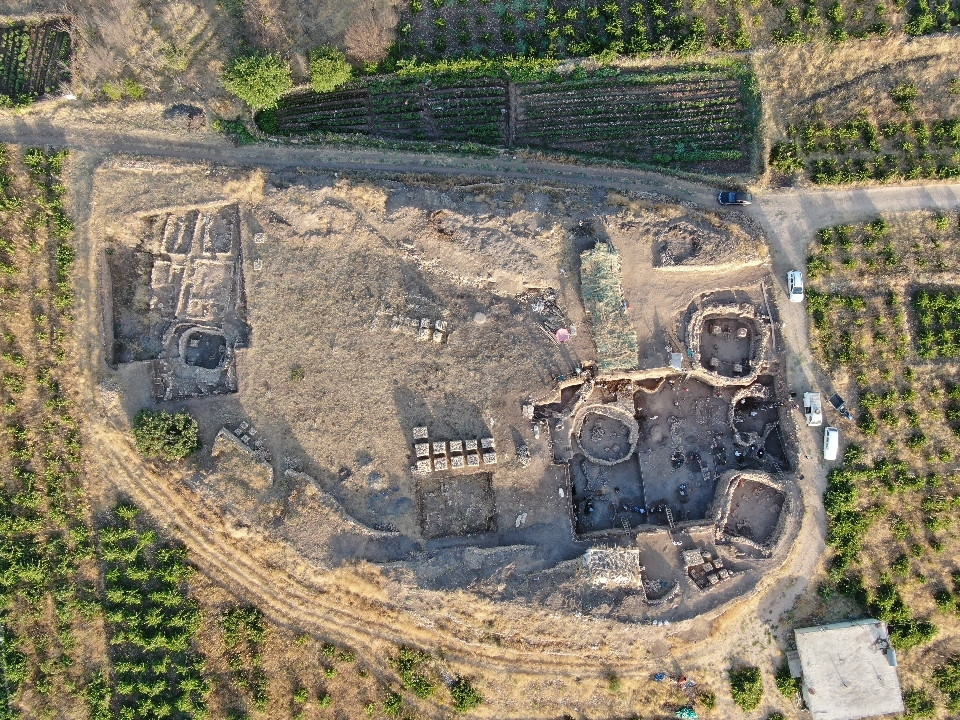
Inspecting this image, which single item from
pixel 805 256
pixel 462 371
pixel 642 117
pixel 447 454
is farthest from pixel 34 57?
pixel 805 256

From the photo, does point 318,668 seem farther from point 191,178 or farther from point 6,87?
point 6,87

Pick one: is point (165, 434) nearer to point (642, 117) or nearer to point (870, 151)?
point (642, 117)

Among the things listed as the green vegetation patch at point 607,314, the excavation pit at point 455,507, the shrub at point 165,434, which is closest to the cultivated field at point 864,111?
the green vegetation patch at point 607,314

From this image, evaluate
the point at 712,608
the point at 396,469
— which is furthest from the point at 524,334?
the point at 712,608

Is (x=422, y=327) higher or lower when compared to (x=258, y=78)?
lower

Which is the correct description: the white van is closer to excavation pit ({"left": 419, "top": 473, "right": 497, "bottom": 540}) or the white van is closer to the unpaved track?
the unpaved track

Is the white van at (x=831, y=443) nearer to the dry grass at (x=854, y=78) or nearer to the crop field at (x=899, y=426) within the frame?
the crop field at (x=899, y=426)
